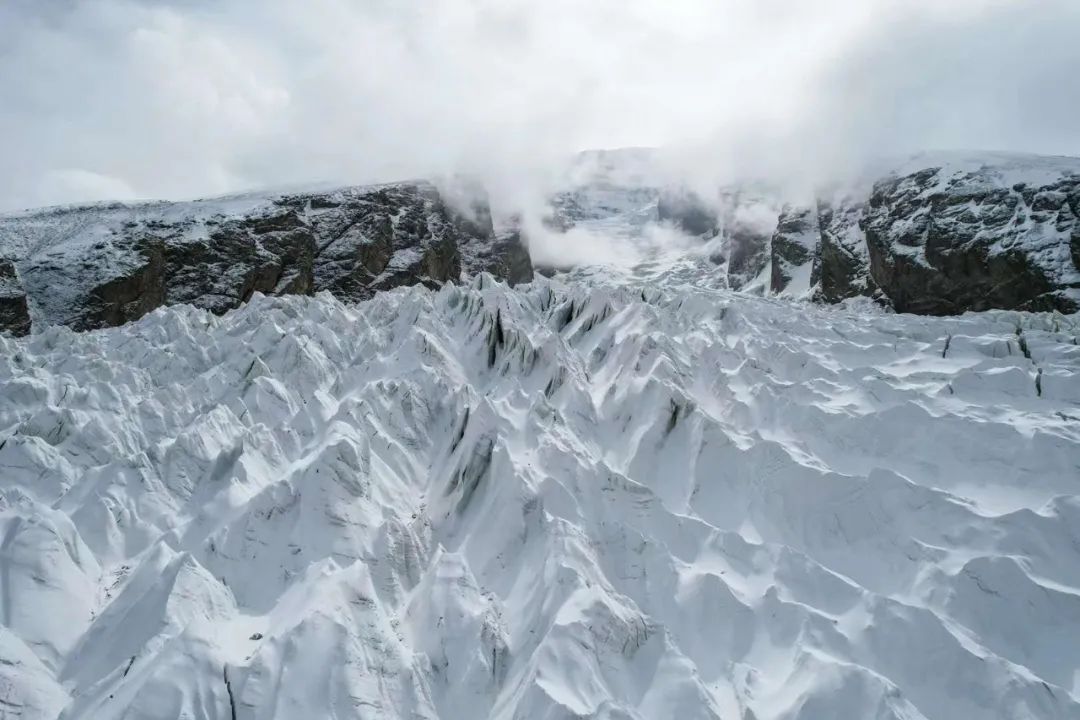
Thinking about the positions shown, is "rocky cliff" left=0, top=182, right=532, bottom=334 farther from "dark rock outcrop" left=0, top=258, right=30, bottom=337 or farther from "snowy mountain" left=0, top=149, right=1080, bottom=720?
"snowy mountain" left=0, top=149, right=1080, bottom=720

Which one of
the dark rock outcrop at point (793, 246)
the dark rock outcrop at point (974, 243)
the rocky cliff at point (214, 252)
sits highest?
the rocky cliff at point (214, 252)

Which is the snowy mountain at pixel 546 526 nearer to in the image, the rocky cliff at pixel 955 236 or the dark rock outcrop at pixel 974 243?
the dark rock outcrop at pixel 974 243

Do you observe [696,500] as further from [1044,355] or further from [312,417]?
[1044,355]

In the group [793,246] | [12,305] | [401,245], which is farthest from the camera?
[793,246]

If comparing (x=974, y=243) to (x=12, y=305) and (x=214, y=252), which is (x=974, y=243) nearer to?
(x=214, y=252)

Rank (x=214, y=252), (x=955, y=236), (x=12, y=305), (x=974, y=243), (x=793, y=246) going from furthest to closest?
(x=793, y=246) < (x=955, y=236) < (x=974, y=243) < (x=214, y=252) < (x=12, y=305)

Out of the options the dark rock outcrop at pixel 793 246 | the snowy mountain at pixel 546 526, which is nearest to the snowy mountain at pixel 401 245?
the dark rock outcrop at pixel 793 246

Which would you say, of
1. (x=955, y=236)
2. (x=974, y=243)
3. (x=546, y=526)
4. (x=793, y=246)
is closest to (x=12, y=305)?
(x=546, y=526)
